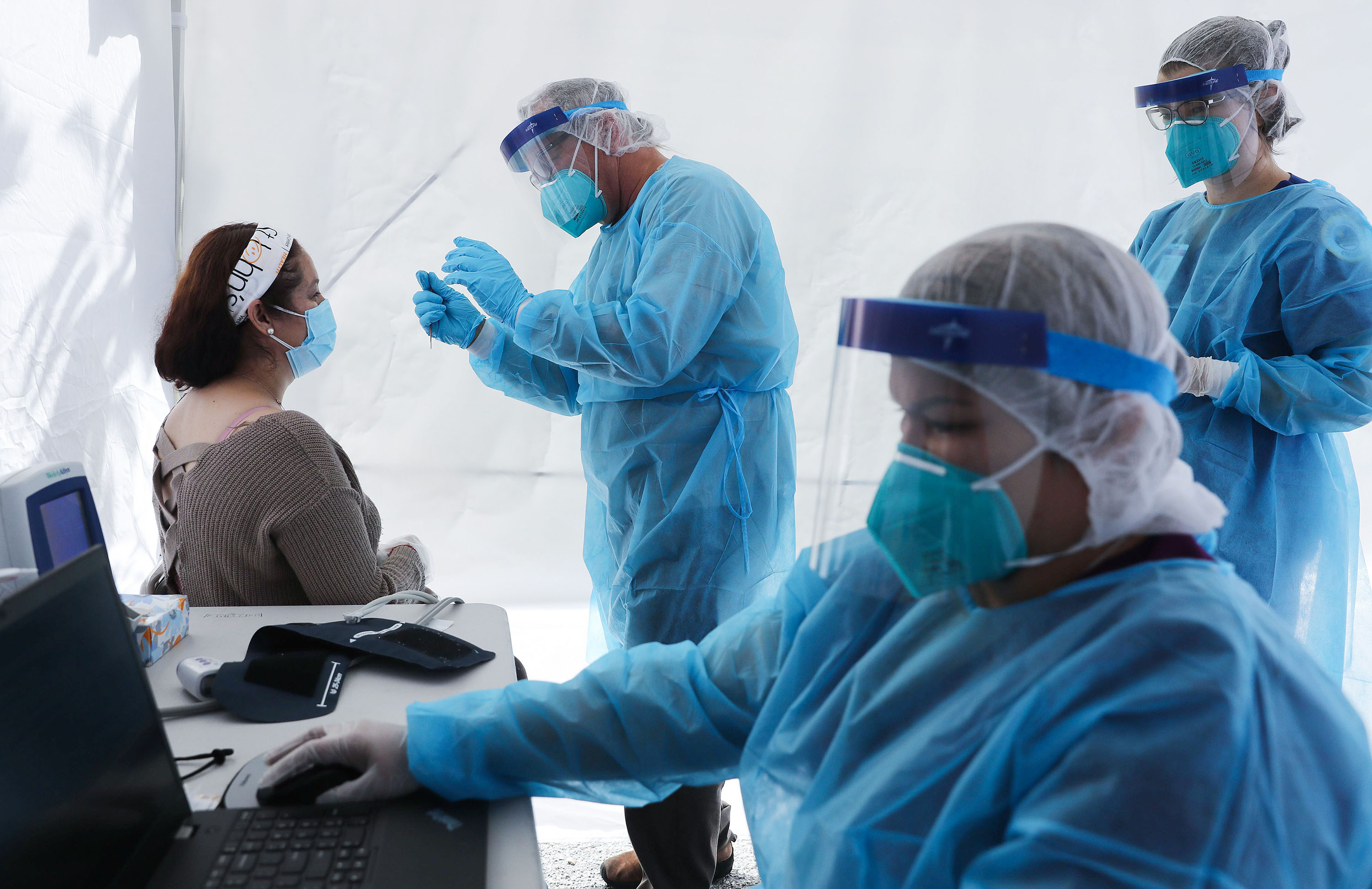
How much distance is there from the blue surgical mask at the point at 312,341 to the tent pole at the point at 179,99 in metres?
1.08

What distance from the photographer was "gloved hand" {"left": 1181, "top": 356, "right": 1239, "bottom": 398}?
161 centimetres

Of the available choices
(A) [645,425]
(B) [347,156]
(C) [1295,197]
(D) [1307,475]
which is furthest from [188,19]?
(D) [1307,475]

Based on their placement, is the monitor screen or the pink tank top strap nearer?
the monitor screen

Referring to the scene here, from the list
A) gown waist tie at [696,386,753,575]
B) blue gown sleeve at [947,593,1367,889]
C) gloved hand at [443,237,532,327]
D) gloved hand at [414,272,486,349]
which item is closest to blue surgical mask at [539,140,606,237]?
gloved hand at [443,237,532,327]

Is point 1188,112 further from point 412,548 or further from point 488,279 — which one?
point 412,548

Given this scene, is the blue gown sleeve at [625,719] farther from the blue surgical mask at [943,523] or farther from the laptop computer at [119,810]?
the blue surgical mask at [943,523]

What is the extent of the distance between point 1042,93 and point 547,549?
7.66 feet

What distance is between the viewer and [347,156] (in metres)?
2.75

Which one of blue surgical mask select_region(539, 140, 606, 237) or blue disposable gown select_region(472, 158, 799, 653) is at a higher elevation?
blue surgical mask select_region(539, 140, 606, 237)

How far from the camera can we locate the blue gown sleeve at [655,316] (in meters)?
1.72

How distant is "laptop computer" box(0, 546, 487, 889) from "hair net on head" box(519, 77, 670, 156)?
4.87 feet

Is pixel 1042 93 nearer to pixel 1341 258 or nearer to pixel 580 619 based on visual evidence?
pixel 1341 258

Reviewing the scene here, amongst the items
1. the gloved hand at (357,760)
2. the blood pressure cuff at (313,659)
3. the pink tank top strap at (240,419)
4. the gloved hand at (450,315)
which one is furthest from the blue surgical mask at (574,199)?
the gloved hand at (357,760)

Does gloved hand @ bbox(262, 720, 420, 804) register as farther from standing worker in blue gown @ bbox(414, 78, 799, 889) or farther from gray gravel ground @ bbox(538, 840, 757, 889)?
gray gravel ground @ bbox(538, 840, 757, 889)
